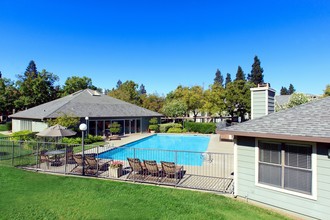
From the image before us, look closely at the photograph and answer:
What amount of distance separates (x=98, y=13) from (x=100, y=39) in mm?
6201

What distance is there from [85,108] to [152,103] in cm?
1989

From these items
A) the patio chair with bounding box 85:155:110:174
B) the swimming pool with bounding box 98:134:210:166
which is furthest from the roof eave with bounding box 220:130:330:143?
the patio chair with bounding box 85:155:110:174

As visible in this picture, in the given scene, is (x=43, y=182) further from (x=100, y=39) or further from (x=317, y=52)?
(x=317, y=52)

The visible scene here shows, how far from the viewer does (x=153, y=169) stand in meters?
9.79

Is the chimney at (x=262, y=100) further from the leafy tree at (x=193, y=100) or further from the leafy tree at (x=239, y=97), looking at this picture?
the leafy tree at (x=193, y=100)

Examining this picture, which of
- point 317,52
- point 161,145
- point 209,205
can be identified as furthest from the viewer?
point 317,52

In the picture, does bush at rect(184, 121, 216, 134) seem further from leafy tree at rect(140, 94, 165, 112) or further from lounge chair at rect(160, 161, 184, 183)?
lounge chair at rect(160, 161, 184, 183)

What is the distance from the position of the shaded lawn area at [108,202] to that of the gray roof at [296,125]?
241cm

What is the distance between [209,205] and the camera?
695 cm

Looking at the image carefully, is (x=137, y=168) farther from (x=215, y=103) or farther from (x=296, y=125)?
(x=215, y=103)

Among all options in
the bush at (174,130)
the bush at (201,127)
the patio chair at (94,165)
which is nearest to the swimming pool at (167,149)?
the patio chair at (94,165)

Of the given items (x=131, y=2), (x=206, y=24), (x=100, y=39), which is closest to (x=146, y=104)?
(x=100, y=39)

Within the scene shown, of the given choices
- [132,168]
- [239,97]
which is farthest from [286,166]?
[239,97]

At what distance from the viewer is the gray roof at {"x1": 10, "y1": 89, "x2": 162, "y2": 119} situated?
79.5 feet
